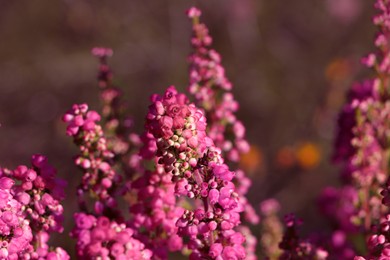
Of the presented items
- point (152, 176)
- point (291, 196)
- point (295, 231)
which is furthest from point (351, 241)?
point (291, 196)

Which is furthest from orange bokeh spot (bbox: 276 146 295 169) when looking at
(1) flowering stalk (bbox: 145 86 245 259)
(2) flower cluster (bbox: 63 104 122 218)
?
(1) flowering stalk (bbox: 145 86 245 259)

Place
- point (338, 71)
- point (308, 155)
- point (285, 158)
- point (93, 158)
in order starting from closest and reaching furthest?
point (93, 158) < point (308, 155) < point (285, 158) < point (338, 71)

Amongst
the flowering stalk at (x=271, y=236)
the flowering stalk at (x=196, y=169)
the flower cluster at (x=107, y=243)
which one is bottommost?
the flower cluster at (x=107, y=243)

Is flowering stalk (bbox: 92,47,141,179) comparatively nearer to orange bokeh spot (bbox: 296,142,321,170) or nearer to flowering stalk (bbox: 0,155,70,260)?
flowering stalk (bbox: 0,155,70,260)

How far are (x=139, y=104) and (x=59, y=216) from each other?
4.36 m

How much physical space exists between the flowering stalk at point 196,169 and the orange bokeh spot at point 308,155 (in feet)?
13.2

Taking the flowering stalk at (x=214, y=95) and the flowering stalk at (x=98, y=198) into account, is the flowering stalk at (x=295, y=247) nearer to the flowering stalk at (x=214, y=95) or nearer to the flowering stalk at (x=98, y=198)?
the flowering stalk at (x=214, y=95)

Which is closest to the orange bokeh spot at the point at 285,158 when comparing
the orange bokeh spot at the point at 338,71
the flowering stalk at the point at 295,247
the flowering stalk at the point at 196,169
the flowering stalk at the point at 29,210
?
the orange bokeh spot at the point at 338,71

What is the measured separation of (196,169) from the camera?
58.8 inches

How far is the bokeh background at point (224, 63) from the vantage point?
5805 millimetres

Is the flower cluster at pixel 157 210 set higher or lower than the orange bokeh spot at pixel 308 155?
lower

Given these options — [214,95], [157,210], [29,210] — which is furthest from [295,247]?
[29,210]

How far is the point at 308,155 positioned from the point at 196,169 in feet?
13.6

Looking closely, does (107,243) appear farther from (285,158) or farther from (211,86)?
(285,158)
